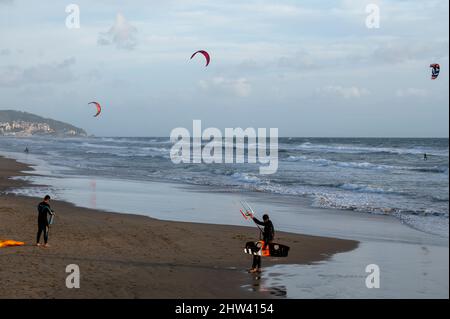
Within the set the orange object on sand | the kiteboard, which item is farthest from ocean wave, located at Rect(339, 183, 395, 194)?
the orange object on sand

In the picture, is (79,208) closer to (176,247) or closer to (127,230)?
(127,230)

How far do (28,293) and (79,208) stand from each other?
996 centimetres

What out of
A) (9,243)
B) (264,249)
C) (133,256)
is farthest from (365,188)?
(9,243)

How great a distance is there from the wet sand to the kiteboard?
39cm

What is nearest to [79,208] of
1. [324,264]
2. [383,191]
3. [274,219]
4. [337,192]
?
[274,219]

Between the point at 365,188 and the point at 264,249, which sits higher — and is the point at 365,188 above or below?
above

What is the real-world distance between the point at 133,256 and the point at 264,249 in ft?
9.00

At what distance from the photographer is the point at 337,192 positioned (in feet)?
Answer: 80.3

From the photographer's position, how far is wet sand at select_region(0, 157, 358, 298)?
8.88 meters

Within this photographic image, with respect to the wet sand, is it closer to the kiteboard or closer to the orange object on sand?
the orange object on sand

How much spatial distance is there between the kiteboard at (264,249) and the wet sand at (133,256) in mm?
389

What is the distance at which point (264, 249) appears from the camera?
1062 cm

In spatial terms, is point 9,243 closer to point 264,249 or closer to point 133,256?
point 133,256

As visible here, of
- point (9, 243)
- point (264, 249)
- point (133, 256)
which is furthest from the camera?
point (9, 243)
